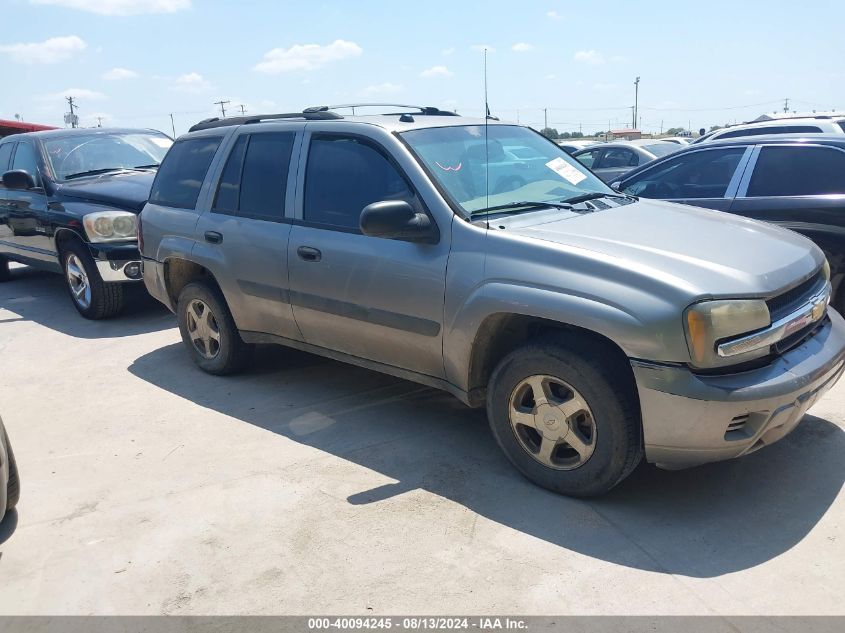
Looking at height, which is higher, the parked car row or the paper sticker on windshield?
the paper sticker on windshield

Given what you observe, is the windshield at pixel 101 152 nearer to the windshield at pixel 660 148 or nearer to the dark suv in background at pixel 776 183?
the dark suv in background at pixel 776 183

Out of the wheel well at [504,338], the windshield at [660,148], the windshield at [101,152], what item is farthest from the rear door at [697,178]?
the windshield at [660,148]

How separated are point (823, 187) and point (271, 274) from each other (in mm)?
3946

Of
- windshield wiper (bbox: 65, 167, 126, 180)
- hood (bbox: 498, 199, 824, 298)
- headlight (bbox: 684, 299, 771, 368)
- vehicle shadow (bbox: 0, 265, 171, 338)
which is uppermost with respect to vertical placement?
windshield wiper (bbox: 65, 167, 126, 180)

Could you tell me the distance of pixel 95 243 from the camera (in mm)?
7223

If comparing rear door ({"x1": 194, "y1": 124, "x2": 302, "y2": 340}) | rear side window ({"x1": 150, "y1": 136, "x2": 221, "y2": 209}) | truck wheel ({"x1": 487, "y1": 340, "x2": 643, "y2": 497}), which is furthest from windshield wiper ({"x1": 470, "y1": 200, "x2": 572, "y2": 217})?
rear side window ({"x1": 150, "y1": 136, "x2": 221, "y2": 209})

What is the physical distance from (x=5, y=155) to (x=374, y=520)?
760 centimetres

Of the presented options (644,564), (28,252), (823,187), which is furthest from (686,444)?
(28,252)

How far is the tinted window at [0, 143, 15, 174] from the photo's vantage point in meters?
8.73

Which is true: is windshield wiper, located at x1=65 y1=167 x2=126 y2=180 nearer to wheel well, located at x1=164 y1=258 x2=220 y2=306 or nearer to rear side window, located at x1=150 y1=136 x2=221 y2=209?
rear side window, located at x1=150 y1=136 x2=221 y2=209

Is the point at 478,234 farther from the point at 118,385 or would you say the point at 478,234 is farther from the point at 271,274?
the point at 118,385

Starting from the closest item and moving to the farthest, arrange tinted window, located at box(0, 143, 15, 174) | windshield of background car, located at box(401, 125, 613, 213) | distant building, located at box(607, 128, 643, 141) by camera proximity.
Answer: windshield of background car, located at box(401, 125, 613, 213), tinted window, located at box(0, 143, 15, 174), distant building, located at box(607, 128, 643, 141)

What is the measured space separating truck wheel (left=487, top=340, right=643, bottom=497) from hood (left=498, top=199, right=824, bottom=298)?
477 mm

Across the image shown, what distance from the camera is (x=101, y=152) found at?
8.43 meters
